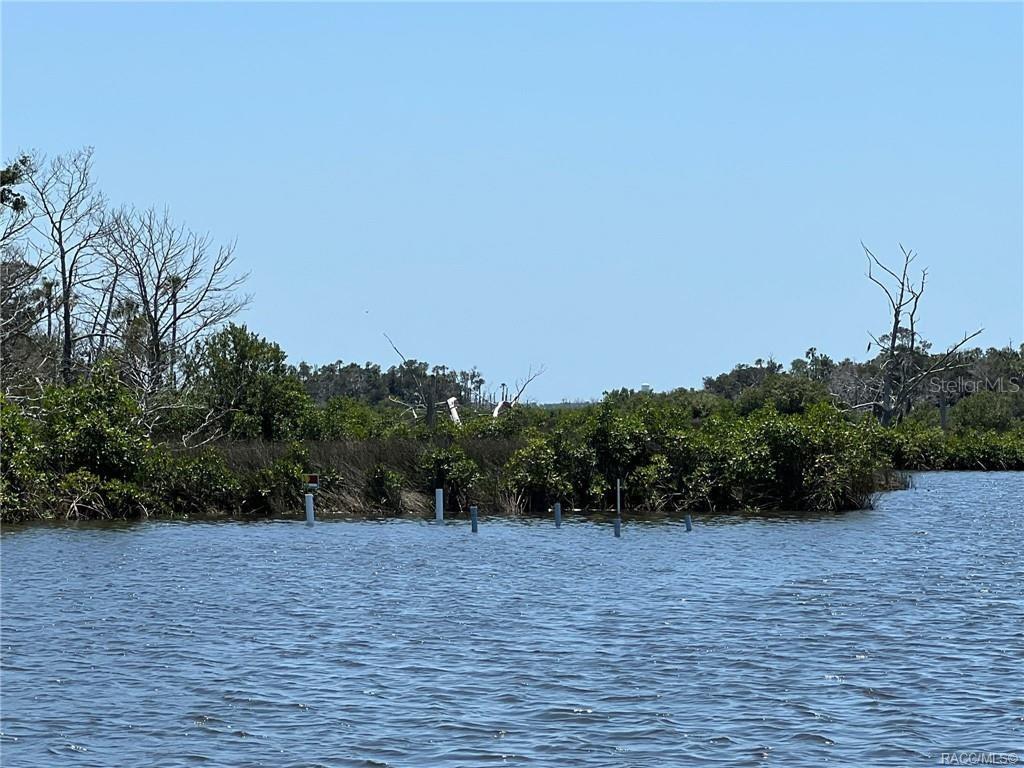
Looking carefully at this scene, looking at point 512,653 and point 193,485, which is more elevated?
point 193,485

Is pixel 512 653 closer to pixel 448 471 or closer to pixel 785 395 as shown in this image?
pixel 448 471

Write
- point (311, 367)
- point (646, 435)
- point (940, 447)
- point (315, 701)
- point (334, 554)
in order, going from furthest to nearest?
point (311, 367), point (940, 447), point (646, 435), point (334, 554), point (315, 701)

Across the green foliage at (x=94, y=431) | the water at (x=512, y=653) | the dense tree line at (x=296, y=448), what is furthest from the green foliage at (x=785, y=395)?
the water at (x=512, y=653)

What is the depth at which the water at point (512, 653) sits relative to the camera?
41.2 ft

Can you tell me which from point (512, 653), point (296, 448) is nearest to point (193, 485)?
point (296, 448)

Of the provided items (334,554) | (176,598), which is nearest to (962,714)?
(176,598)

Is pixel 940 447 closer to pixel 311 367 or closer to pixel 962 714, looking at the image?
pixel 962 714

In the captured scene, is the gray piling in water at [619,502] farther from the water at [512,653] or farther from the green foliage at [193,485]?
the green foliage at [193,485]

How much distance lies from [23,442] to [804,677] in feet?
85.8

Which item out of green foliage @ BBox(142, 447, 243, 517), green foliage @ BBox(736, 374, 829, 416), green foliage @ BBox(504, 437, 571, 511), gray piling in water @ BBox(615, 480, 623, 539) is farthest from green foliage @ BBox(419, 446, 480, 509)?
green foliage @ BBox(736, 374, 829, 416)

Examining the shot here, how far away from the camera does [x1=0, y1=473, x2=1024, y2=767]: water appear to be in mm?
12570

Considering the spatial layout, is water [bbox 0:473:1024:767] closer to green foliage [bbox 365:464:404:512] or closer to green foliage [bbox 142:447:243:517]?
green foliage [bbox 142:447:243:517]

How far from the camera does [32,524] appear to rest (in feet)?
115

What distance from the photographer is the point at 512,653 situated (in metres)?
17.0
